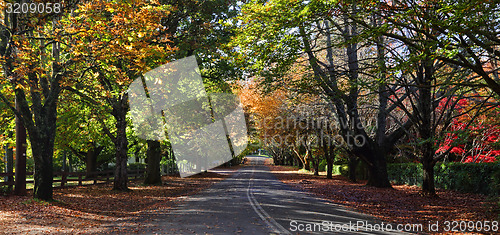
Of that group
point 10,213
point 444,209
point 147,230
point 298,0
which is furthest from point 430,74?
point 10,213

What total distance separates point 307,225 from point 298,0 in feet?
20.8

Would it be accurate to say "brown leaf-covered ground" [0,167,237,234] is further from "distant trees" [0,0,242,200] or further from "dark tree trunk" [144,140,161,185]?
"dark tree trunk" [144,140,161,185]

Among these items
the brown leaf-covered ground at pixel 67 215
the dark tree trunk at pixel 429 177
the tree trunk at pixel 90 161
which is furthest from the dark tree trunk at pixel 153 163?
the dark tree trunk at pixel 429 177

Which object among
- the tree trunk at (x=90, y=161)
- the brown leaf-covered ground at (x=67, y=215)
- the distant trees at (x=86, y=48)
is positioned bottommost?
the brown leaf-covered ground at (x=67, y=215)

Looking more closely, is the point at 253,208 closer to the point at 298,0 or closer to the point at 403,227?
the point at 403,227

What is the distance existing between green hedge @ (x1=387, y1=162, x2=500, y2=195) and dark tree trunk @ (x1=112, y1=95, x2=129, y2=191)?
55.9 ft

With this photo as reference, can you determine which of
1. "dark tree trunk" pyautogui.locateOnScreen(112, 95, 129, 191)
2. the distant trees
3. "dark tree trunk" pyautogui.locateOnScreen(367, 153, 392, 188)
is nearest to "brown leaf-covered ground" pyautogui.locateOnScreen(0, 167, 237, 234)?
the distant trees

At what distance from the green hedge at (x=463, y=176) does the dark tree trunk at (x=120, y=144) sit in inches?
671

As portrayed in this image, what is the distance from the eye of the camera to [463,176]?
66.6 feet

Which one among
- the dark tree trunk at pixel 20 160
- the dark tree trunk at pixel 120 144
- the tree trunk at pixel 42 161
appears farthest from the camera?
the dark tree trunk at pixel 120 144

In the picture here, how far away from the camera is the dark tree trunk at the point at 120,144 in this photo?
19.5m

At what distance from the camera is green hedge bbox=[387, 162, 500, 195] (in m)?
18.3

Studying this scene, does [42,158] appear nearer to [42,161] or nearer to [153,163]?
[42,161]

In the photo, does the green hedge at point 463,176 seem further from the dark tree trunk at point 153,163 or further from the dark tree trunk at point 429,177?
the dark tree trunk at point 153,163
